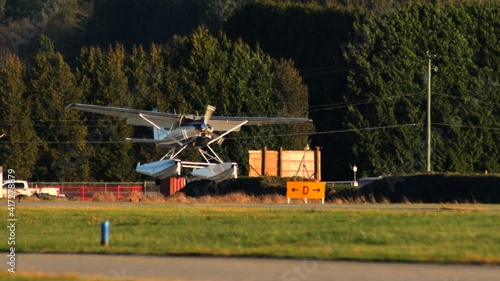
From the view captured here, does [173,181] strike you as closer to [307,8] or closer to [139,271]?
[307,8]

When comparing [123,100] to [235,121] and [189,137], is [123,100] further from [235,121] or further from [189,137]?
[189,137]

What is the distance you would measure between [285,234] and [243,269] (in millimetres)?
6430

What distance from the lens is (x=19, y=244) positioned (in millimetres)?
26359

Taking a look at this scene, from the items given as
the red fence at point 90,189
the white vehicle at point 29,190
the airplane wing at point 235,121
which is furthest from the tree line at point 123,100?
the airplane wing at point 235,121

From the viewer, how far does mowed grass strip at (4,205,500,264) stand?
2317 cm

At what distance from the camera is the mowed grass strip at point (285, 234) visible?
23.2 meters

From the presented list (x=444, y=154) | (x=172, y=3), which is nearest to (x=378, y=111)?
(x=444, y=154)

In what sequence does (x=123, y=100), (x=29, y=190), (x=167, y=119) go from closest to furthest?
(x=167, y=119) → (x=29, y=190) → (x=123, y=100)

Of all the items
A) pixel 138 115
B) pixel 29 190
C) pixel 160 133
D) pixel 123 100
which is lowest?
pixel 29 190

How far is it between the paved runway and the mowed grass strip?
95cm

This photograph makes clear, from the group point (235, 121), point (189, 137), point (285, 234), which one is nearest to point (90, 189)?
point (235, 121)

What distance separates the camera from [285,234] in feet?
88.6

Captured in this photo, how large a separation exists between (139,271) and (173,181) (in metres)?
42.8

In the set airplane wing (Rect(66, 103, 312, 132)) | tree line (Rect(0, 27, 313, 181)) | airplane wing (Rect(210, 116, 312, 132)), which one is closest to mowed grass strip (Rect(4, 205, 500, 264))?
airplane wing (Rect(66, 103, 312, 132))
